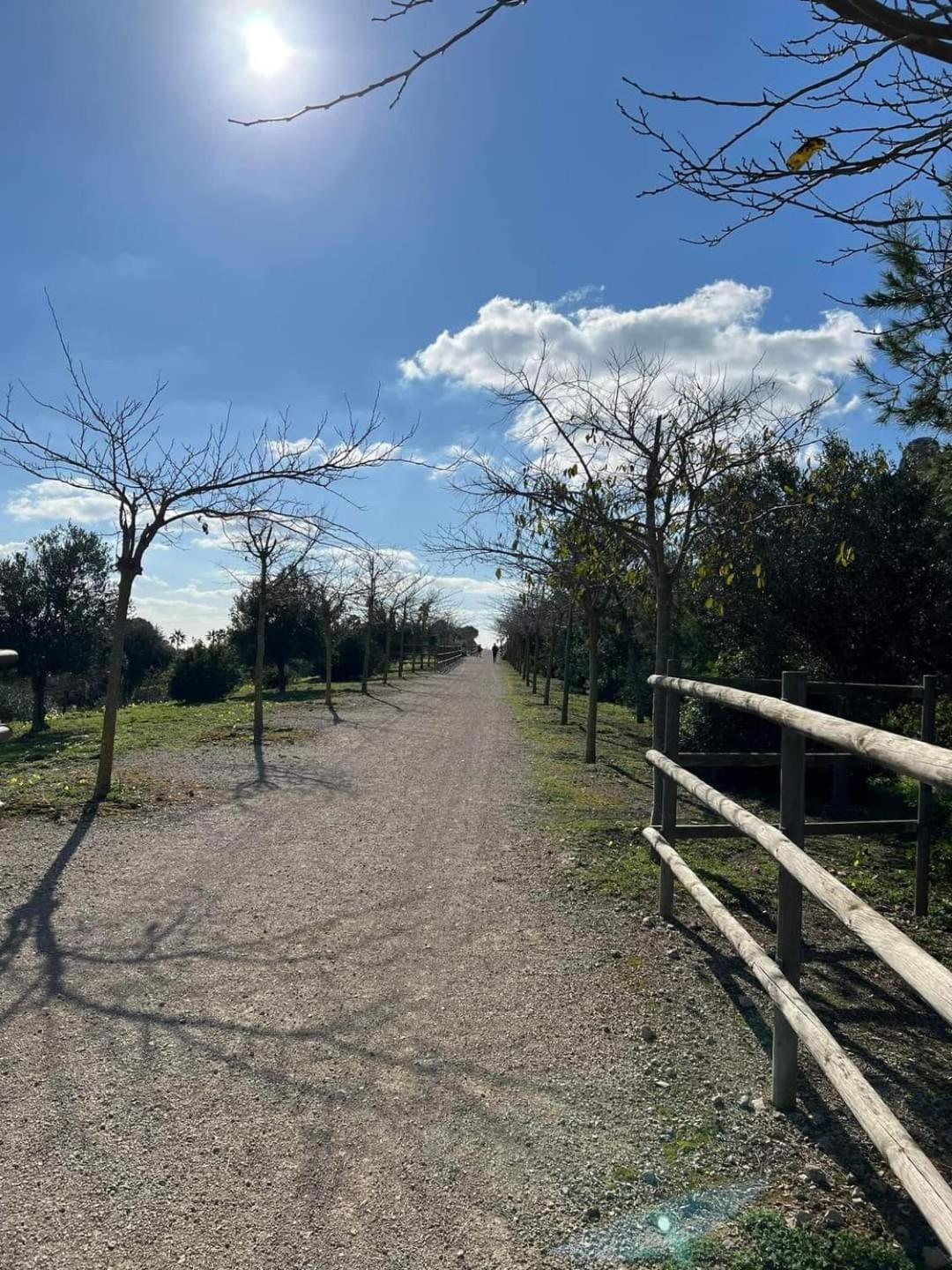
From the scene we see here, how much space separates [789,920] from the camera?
9.87 feet

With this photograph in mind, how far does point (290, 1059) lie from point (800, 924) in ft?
6.66

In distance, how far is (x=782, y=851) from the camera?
277 cm

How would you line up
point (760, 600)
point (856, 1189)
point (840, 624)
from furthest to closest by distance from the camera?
point (760, 600) → point (840, 624) → point (856, 1189)

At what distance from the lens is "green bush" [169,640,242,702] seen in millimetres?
25750

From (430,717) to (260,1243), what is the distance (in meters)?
16.3

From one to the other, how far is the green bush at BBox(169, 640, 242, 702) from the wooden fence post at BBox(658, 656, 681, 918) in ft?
73.9

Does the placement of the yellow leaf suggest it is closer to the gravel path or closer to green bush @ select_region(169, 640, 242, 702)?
the gravel path

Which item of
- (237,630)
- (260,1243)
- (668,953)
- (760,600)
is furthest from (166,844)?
(237,630)

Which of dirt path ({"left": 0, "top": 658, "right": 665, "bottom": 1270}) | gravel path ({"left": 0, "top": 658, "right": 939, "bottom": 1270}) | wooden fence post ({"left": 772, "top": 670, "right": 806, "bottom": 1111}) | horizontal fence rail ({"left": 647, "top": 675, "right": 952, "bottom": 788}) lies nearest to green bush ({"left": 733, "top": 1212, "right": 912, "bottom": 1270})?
gravel path ({"left": 0, "top": 658, "right": 939, "bottom": 1270})

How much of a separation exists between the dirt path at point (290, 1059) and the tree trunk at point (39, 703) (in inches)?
519

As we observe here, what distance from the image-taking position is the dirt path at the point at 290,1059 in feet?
7.62

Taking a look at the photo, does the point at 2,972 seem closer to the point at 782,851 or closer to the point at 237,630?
the point at 782,851

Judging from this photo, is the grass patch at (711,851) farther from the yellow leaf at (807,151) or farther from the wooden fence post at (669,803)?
the yellow leaf at (807,151)

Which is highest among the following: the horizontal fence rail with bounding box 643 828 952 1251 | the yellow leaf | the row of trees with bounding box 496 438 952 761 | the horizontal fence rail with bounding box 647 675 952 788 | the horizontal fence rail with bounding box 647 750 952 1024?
the yellow leaf
